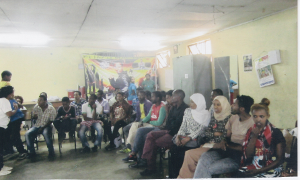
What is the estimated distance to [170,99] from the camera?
4199mm

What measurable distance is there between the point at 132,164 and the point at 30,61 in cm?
413

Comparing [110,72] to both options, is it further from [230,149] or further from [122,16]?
[230,149]

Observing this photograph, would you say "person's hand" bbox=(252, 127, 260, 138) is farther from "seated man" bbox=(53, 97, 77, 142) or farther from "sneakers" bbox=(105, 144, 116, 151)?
"seated man" bbox=(53, 97, 77, 142)

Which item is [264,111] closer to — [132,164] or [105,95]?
[132,164]

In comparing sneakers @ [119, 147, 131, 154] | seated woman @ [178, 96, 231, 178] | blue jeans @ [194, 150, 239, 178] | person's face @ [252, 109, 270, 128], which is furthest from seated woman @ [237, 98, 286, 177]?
sneakers @ [119, 147, 131, 154]

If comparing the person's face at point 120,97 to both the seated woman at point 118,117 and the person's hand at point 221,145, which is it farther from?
the person's hand at point 221,145

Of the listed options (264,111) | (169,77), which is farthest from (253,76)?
(169,77)

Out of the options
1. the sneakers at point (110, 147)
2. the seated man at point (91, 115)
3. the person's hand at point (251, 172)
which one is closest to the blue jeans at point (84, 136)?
the seated man at point (91, 115)

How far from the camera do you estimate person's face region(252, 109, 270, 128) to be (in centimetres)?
238

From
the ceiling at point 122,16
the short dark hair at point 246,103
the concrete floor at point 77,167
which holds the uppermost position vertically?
the ceiling at point 122,16

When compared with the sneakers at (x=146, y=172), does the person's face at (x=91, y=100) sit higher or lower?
higher

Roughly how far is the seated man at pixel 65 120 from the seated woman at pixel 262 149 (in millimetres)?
3442

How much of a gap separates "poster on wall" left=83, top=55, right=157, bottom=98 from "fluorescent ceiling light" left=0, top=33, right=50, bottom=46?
5.36 feet

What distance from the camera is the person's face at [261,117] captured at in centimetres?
238
